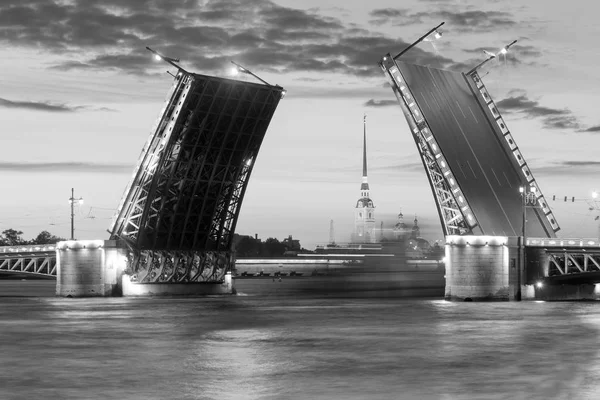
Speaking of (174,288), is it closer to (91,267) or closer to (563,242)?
(91,267)

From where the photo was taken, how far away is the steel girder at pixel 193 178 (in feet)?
211

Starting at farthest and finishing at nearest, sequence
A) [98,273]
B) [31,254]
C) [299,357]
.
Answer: [31,254] → [98,273] → [299,357]

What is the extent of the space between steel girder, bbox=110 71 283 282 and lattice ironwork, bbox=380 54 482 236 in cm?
788

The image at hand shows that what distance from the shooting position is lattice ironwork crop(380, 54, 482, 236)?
6925cm

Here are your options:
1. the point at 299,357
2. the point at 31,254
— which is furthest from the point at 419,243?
the point at 299,357

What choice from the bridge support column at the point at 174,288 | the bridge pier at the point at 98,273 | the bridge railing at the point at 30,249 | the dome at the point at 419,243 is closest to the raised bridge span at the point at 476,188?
the bridge support column at the point at 174,288

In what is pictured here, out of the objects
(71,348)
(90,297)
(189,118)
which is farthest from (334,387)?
(90,297)

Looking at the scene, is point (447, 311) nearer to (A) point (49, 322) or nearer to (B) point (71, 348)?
(A) point (49, 322)

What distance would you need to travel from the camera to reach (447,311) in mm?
57281

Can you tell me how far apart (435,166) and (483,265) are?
6645 millimetres

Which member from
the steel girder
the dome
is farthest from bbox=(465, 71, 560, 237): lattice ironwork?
the dome

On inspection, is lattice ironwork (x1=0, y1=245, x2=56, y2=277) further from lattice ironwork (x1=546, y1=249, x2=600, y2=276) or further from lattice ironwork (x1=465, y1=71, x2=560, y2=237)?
lattice ironwork (x1=546, y1=249, x2=600, y2=276)

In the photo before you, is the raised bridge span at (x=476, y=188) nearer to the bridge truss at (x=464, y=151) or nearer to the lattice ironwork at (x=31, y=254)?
the bridge truss at (x=464, y=151)

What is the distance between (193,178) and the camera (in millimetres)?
68750
